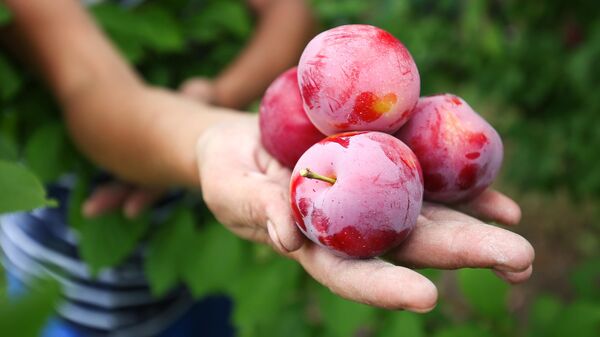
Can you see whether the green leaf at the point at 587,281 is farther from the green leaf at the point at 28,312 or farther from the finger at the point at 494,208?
the green leaf at the point at 28,312

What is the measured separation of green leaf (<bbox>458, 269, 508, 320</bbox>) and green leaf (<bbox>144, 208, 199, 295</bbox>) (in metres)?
0.51

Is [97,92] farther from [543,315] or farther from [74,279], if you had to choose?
[543,315]

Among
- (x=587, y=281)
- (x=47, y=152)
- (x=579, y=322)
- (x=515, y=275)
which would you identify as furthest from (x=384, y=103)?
(x=587, y=281)

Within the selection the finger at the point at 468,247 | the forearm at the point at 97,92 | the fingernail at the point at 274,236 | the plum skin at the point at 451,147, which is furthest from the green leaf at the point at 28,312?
the forearm at the point at 97,92

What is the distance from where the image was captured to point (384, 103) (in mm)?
729

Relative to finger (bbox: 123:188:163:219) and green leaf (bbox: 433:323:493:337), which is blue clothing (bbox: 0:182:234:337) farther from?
green leaf (bbox: 433:323:493:337)

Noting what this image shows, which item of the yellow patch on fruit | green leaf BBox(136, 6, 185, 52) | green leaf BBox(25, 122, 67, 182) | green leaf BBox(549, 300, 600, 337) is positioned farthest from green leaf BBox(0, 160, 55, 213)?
green leaf BBox(549, 300, 600, 337)

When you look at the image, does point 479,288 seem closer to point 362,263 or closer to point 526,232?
point 362,263

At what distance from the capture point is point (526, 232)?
316 cm

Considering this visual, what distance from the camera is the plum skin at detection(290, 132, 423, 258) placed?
66 cm

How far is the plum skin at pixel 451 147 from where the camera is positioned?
773 mm

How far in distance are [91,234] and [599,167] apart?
1.57m

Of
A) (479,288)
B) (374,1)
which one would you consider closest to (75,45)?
(479,288)

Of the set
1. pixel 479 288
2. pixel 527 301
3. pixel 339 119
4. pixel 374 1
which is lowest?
pixel 527 301
